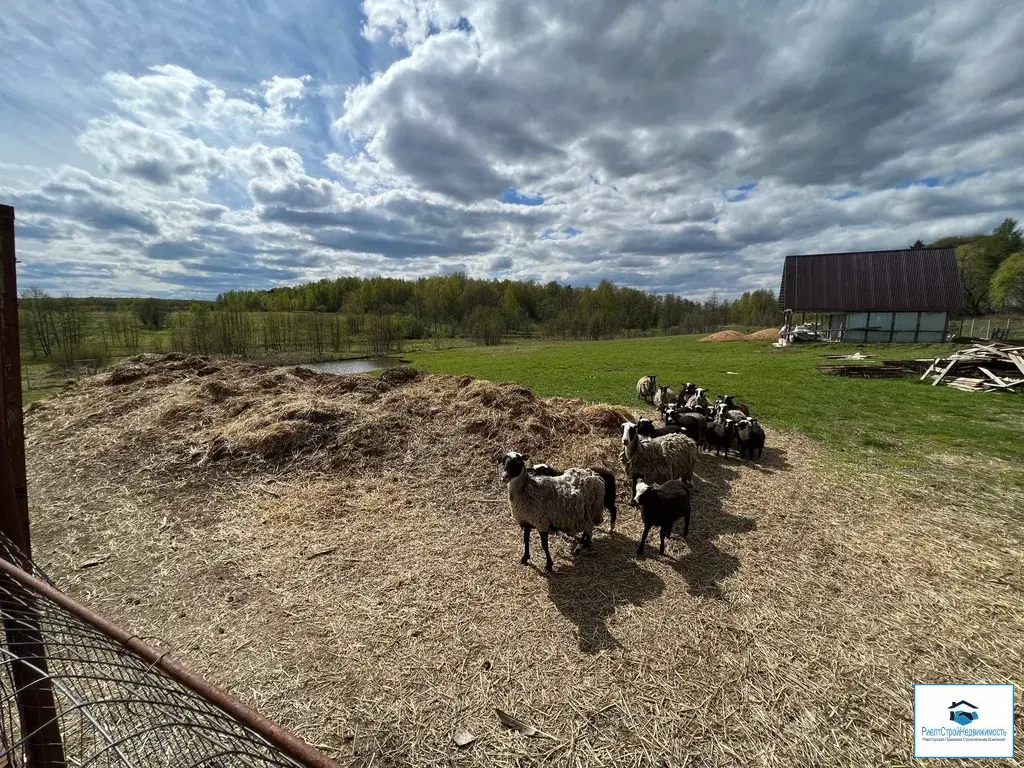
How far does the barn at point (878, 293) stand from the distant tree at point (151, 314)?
62581 millimetres

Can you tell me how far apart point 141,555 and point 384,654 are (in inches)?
168

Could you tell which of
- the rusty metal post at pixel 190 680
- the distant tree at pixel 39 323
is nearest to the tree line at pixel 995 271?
the rusty metal post at pixel 190 680

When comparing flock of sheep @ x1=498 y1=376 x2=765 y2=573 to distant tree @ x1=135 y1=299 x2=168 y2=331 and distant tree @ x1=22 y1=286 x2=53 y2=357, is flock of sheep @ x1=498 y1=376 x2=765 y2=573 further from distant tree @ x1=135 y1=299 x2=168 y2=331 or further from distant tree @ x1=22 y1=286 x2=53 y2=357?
distant tree @ x1=135 y1=299 x2=168 y2=331

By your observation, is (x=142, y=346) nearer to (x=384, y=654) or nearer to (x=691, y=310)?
(x=384, y=654)

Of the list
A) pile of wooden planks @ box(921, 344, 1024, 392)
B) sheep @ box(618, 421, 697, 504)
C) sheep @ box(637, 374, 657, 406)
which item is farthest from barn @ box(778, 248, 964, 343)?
sheep @ box(618, 421, 697, 504)

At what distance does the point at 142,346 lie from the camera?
34.5m

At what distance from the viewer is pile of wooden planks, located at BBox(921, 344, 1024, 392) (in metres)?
15.5

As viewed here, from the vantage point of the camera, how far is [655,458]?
6.93 m

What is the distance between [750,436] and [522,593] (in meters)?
6.42

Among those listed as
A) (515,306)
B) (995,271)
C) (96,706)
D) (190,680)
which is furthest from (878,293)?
(515,306)

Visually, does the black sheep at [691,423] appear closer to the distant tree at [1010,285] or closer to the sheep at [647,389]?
the sheep at [647,389]

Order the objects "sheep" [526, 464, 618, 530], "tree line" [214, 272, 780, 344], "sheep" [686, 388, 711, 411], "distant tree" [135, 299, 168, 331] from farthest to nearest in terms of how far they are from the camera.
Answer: "tree line" [214, 272, 780, 344], "distant tree" [135, 299, 168, 331], "sheep" [686, 388, 711, 411], "sheep" [526, 464, 618, 530]

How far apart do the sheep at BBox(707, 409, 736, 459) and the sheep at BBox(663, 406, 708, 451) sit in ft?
0.47

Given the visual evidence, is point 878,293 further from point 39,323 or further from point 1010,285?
point 39,323
